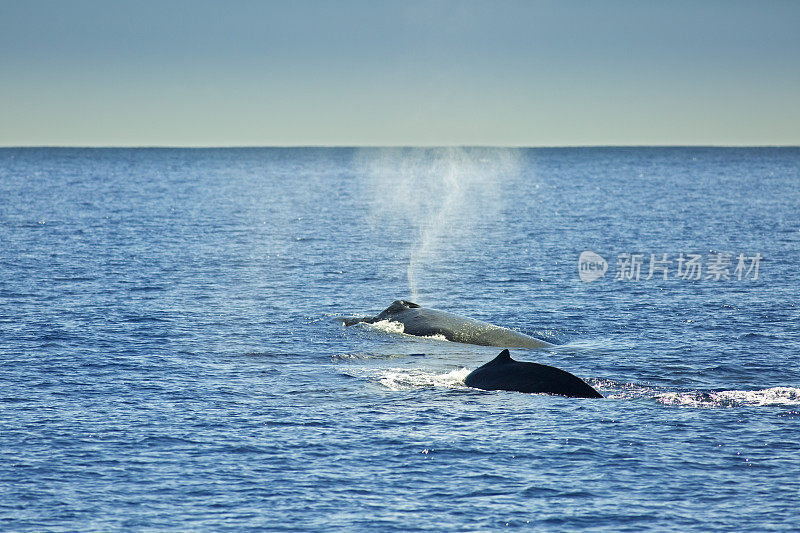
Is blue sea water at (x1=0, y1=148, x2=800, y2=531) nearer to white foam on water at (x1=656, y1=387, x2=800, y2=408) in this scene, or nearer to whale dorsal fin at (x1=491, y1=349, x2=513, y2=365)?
white foam on water at (x1=656, y1=387, x2=800, y2=408)

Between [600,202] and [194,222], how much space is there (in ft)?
220

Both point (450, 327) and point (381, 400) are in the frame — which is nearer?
point (381, 400)

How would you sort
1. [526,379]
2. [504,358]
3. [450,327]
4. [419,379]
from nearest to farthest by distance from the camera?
[526,379]
[504,358]
[419,379]
[450,327]

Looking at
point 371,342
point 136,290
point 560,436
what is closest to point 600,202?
point 136,290

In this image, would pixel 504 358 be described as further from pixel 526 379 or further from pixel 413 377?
pixel 413 377

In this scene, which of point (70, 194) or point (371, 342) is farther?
point (70, 194)

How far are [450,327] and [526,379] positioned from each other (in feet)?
31.0

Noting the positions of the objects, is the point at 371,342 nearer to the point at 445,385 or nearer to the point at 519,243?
the point at 445,385

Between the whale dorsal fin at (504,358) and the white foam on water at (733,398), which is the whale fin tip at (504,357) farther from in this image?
the white foam on water at (733,398)

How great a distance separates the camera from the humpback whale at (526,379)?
2934 cm

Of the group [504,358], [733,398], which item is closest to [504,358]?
[504,358]

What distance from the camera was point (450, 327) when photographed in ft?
128

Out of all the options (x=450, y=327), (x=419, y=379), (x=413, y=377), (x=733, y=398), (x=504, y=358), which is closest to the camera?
(x=733, y=398)

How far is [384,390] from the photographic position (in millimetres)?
30047
